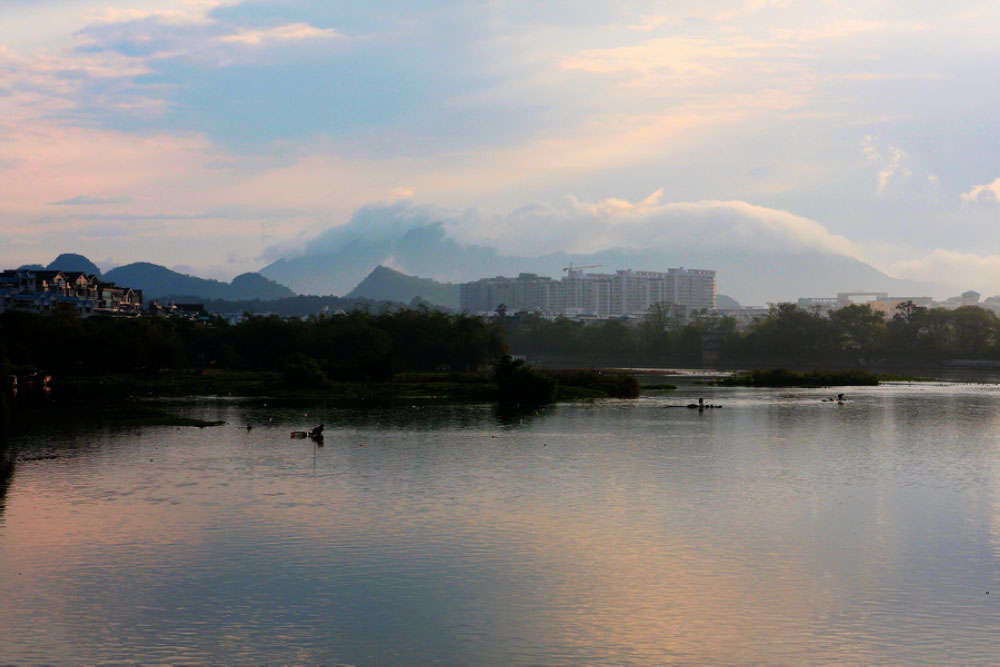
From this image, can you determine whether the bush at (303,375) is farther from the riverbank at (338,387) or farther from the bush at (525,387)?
the bush at (525,387)

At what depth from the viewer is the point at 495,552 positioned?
2225cm

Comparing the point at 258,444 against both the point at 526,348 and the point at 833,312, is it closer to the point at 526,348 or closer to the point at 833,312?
the point at 833,312

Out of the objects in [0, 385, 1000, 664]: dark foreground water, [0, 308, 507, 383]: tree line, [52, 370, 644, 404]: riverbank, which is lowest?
[0, 385, 1000, 664]: dark foreground water

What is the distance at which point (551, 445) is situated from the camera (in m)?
42.3

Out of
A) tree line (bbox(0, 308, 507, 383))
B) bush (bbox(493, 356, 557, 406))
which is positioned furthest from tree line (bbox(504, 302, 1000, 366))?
bush (bbox(493, 356, 557, 406))

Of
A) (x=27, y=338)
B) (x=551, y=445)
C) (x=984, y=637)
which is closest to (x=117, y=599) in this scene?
(x=984, y=637)

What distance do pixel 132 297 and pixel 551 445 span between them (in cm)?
13577

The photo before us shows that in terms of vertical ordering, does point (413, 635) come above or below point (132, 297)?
below

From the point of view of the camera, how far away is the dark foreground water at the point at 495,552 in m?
16.6

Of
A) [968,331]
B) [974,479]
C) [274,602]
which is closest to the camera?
[274,602]

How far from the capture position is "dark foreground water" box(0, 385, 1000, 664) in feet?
54.3

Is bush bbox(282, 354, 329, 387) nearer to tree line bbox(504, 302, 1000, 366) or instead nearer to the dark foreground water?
the dark foreground water

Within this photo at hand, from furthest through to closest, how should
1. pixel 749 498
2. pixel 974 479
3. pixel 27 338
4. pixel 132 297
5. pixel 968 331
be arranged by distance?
1. pixel 132 297
2. pixel 968 331
3. pixel 27 338
4. pixel 974 479
5. pixel 749 498

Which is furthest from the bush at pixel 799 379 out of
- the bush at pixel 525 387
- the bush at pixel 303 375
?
the bush at pixel 303 375
